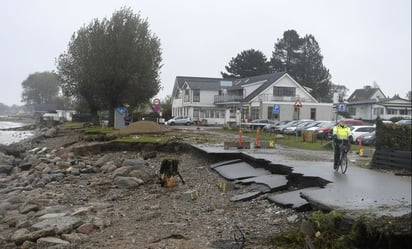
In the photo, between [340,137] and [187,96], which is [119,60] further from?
[187,96]

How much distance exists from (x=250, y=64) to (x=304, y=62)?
381 inches

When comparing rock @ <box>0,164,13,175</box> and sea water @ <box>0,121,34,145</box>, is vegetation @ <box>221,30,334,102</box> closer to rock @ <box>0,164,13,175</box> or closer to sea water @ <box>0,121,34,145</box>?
sea water @ <box>0,121,34,145</box>

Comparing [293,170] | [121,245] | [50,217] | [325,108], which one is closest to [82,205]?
[50,217]

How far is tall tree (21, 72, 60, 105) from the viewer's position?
455 feet

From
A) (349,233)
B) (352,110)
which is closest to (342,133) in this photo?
(349,233)

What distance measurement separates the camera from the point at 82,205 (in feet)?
45.3

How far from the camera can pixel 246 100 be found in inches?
2616

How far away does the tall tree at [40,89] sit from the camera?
138625mm

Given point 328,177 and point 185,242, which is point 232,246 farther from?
point 328,177

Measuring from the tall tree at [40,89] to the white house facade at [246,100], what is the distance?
6905 centimetres

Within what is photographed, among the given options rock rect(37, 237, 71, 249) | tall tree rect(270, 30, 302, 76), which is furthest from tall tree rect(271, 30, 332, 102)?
rock rect(37, 237, 71, 249)

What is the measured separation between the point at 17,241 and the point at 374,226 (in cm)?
713

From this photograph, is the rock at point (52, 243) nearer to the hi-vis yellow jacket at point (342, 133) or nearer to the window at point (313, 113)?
the hi-vis yellow jacket at point (342, 133)

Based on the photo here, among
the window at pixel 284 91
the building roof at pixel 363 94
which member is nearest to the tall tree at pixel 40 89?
the building roof at pixel 363 94
